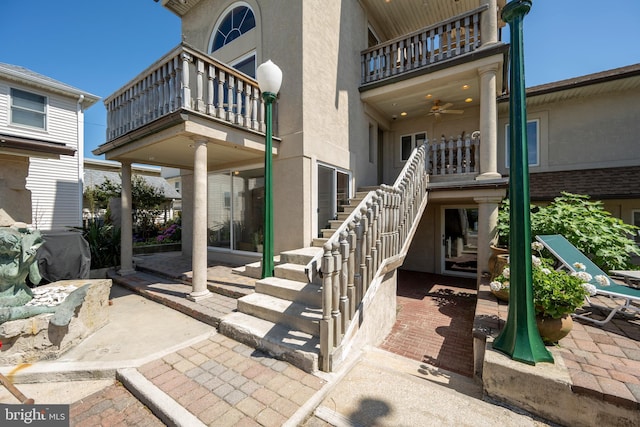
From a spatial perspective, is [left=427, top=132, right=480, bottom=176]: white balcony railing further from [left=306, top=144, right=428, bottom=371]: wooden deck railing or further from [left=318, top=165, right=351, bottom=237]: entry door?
[left=318, top=165, right=351, bottom=237]: entry door

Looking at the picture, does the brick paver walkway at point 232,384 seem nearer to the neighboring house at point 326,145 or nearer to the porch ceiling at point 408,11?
the neighboring house at point 326,145

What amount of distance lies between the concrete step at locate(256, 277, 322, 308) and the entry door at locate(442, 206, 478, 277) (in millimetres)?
7071

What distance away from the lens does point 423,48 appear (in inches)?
283

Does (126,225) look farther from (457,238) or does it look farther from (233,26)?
(457,238)

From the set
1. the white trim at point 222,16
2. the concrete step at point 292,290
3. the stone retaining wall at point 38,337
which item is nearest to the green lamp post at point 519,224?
the concrete step at point 292,290

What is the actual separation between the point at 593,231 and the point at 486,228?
1860 millimetres

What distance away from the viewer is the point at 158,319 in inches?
168

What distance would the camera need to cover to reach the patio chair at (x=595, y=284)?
11.4ft

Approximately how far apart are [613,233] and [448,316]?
379 cm

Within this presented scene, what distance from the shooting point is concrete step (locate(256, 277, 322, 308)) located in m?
3.84

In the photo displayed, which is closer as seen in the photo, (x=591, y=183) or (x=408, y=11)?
(x=591, y=183)

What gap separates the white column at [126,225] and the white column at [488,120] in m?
9.28

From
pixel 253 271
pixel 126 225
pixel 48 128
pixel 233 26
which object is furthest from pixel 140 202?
pixel 253 271

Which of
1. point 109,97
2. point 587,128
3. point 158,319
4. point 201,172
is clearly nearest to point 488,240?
point 587,128
